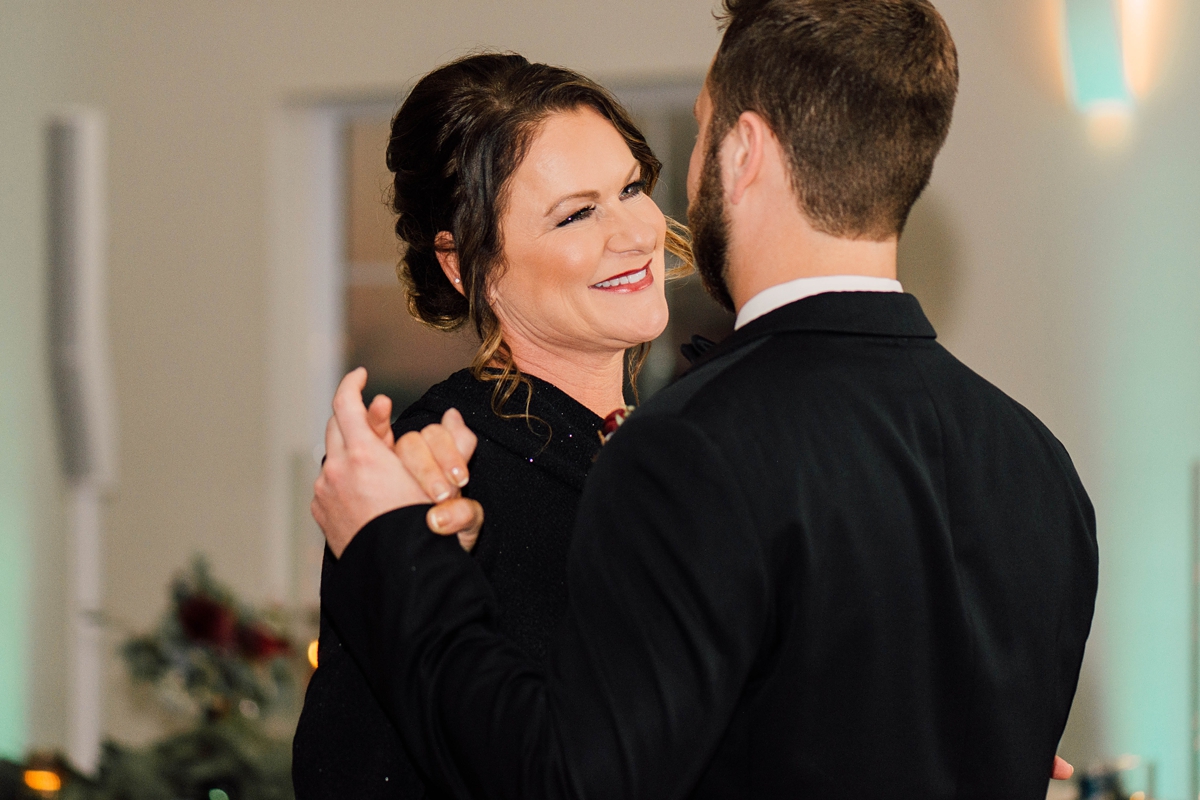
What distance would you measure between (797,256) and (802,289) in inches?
1.1

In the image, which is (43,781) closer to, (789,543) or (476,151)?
(476,151)

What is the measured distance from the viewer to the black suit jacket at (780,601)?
0.82 metres

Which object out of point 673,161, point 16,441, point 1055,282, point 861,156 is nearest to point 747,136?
point 861,156

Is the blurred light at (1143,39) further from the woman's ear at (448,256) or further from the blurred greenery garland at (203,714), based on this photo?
the blurred greenery garland at (203,714)

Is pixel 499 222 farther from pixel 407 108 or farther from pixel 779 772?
pixel 779 772

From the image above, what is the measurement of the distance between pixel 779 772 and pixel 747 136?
0.49 metres

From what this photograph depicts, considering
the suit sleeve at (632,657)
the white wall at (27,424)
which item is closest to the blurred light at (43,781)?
the suit sleeve at (632,657)

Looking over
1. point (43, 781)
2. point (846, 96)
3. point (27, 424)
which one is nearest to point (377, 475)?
point (846, 96)

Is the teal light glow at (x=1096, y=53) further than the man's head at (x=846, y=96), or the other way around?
the teal light glow at (x=1096, y=53)

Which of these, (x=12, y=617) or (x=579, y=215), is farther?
(x=12, y=617)

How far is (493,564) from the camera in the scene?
47.8 inches

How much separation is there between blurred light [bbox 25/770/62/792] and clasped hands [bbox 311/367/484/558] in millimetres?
1609

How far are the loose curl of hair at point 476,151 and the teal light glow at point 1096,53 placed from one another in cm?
232

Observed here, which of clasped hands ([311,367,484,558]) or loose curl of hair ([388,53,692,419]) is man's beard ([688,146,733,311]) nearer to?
clasped hands ([311,367,484,558])
